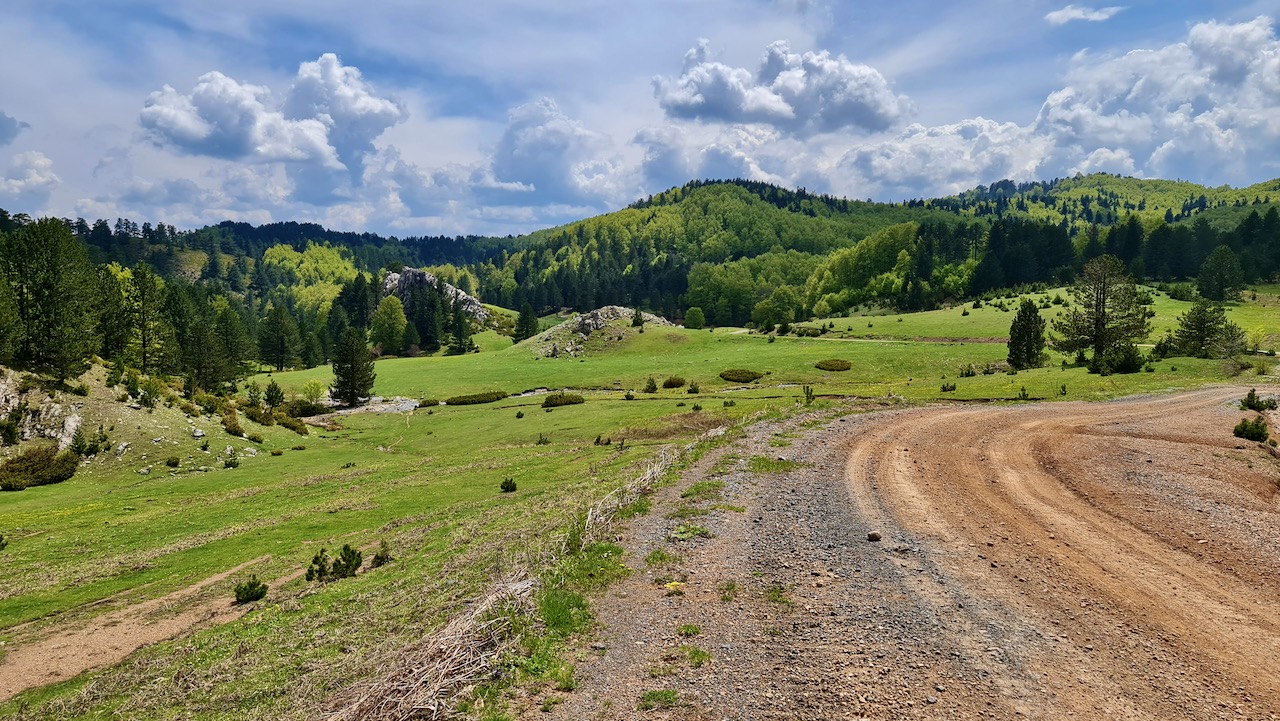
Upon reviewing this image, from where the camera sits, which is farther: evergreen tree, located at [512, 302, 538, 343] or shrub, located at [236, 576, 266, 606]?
evergreen tree, located at [512, 302, 538, 343]

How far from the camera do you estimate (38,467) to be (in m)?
38.5

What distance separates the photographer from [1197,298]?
105 meters

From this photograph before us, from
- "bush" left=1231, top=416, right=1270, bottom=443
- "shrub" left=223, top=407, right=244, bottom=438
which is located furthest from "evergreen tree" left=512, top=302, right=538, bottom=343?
"bush" left=1231, top=416, right=1270, bottom=443

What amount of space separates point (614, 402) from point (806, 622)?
50.6 meters

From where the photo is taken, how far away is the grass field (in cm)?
1320

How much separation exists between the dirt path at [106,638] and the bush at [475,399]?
5449 centimetres

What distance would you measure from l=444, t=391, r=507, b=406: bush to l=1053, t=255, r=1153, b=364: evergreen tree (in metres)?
67.8

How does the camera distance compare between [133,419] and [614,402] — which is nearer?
[133,419]

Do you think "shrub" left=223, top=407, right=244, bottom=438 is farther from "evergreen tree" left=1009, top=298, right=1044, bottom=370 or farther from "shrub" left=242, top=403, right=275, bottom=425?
"evergreen tree" left=1009, top=298, right=1044, bottom=370

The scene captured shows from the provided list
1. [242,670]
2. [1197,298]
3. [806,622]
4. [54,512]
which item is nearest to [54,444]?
[54,512]

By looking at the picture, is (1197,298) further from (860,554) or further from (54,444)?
(54,444)

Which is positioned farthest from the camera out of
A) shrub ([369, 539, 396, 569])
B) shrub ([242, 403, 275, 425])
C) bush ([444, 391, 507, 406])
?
bush ([444, 391, 507, 406])

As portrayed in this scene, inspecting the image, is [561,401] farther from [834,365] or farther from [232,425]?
[834,365]

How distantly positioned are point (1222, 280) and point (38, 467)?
170 m
